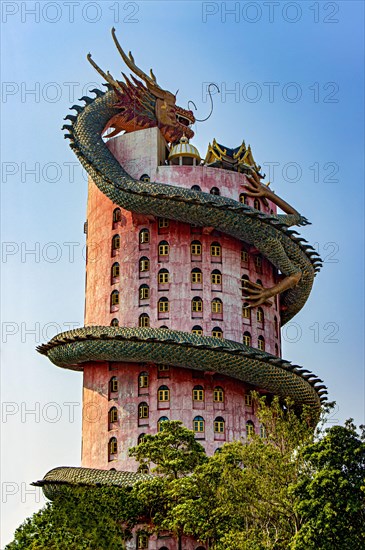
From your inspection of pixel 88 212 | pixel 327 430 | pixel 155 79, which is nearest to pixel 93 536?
pixel 327 430

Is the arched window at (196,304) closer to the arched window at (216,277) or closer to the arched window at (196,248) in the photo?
the arched window at (216,277)

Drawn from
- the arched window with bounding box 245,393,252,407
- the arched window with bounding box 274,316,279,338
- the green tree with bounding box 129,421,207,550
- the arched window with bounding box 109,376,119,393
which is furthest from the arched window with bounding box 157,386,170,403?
the arched window with bounding box 274,316,279,338

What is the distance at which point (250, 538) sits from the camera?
31500 millimetres

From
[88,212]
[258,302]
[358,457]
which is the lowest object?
[358,457]

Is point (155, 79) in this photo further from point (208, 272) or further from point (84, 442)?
point (84, 442)

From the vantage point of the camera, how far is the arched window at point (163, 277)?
155 feet

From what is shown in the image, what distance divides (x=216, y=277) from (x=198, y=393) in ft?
19.1

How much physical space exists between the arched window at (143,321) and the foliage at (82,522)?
1016 cm

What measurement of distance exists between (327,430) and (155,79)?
28.0 metres

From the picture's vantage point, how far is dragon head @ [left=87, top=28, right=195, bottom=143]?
51531 mm

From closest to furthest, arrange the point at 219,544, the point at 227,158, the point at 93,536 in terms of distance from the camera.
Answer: the point at 93,536, the point at 219,544, the point at 227,158

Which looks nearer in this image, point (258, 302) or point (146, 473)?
point (146, 473)

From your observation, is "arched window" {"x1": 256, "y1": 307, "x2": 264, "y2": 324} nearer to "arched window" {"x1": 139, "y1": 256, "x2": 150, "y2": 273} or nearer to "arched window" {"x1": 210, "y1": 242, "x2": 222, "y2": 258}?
"arched window" {"x1": 210, "y1": 242, "x2": 222, "y2": 258}

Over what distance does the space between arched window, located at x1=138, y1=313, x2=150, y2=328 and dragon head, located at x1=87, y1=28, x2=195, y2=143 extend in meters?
10.6
